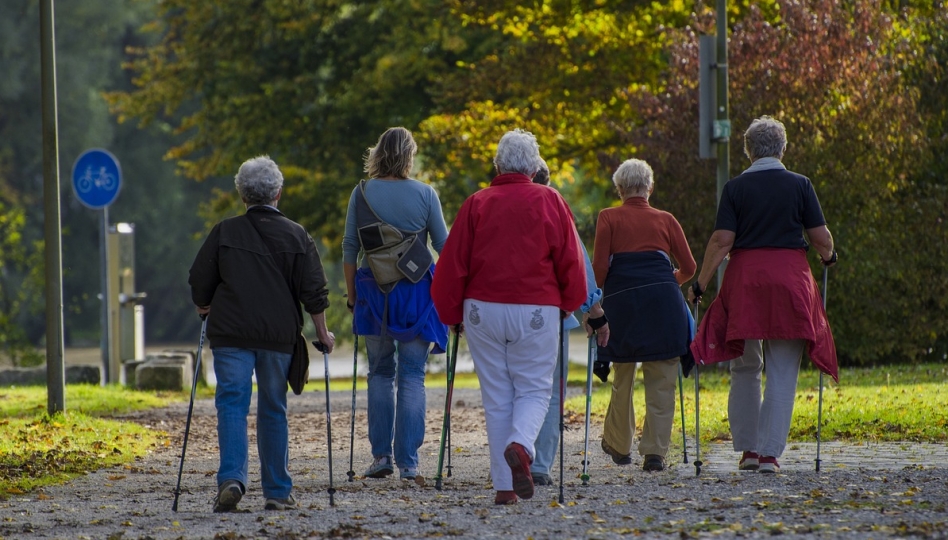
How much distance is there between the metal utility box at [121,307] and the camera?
18609mm

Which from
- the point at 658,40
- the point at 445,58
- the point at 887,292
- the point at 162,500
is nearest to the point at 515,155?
the point at 162,500

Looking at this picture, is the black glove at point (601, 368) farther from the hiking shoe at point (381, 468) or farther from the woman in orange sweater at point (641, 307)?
the hiking shoe at point (381, 468)

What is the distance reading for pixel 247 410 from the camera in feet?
23.7

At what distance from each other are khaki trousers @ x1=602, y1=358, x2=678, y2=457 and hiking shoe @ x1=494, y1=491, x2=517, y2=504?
174cm

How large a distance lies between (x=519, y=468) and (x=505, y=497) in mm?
217

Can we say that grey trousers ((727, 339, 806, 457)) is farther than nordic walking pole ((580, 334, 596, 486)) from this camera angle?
Yes

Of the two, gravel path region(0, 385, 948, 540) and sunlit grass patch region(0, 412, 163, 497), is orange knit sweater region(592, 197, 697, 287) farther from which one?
sunlit grass patch region(0, 412, 163, 497)

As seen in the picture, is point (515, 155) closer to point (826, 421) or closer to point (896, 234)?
point (826, 421)

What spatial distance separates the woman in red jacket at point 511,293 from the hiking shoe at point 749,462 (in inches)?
66.0

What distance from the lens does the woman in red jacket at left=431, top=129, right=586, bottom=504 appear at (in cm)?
714

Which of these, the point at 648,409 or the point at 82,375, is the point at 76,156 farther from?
the point at 648,409

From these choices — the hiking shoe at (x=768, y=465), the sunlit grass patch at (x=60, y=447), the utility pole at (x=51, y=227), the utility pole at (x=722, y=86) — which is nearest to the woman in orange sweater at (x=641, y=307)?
the hiking shoe at (x=768, y=465)

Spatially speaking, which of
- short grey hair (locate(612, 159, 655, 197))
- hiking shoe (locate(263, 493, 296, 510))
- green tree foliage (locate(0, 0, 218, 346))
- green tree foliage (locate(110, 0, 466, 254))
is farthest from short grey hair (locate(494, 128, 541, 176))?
green tree foliage (locate(0, 0, 218, 346))

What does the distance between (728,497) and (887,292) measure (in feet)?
37.1
